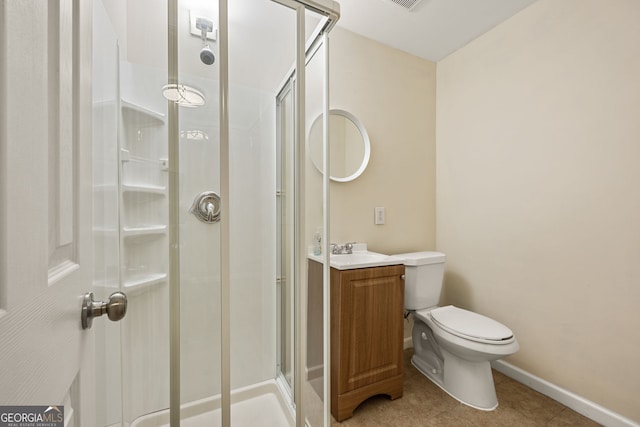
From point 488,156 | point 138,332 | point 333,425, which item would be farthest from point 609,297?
point 138,332

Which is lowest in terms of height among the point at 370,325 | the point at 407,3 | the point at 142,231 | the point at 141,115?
the point at 370,325

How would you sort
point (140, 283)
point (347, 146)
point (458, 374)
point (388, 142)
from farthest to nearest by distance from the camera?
point (388, 142) < point (347, 146) < point (458, 374) < point (140, 283)

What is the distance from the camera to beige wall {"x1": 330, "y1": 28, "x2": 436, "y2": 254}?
6.09ft

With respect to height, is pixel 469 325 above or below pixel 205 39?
below

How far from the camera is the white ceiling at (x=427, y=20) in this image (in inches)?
64.7

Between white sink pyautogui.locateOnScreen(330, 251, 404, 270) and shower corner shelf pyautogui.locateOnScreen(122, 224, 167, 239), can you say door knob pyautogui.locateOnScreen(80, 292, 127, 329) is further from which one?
white sink pyautogui.locateOnScreen(330, 251, 404, 270)

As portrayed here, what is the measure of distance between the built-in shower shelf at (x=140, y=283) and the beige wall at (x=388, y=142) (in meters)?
1.13

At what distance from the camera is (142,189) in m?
0.94

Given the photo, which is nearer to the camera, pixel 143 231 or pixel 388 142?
pixel 143 231

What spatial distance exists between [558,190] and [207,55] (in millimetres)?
1983

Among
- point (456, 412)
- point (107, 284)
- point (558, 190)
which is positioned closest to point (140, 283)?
point (107, 284)

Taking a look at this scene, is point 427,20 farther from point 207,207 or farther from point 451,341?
point 451,341

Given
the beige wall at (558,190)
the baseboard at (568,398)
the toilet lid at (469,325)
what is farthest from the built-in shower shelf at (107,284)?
the baseboard at (568,398)

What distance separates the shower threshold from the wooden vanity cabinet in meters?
0.36
